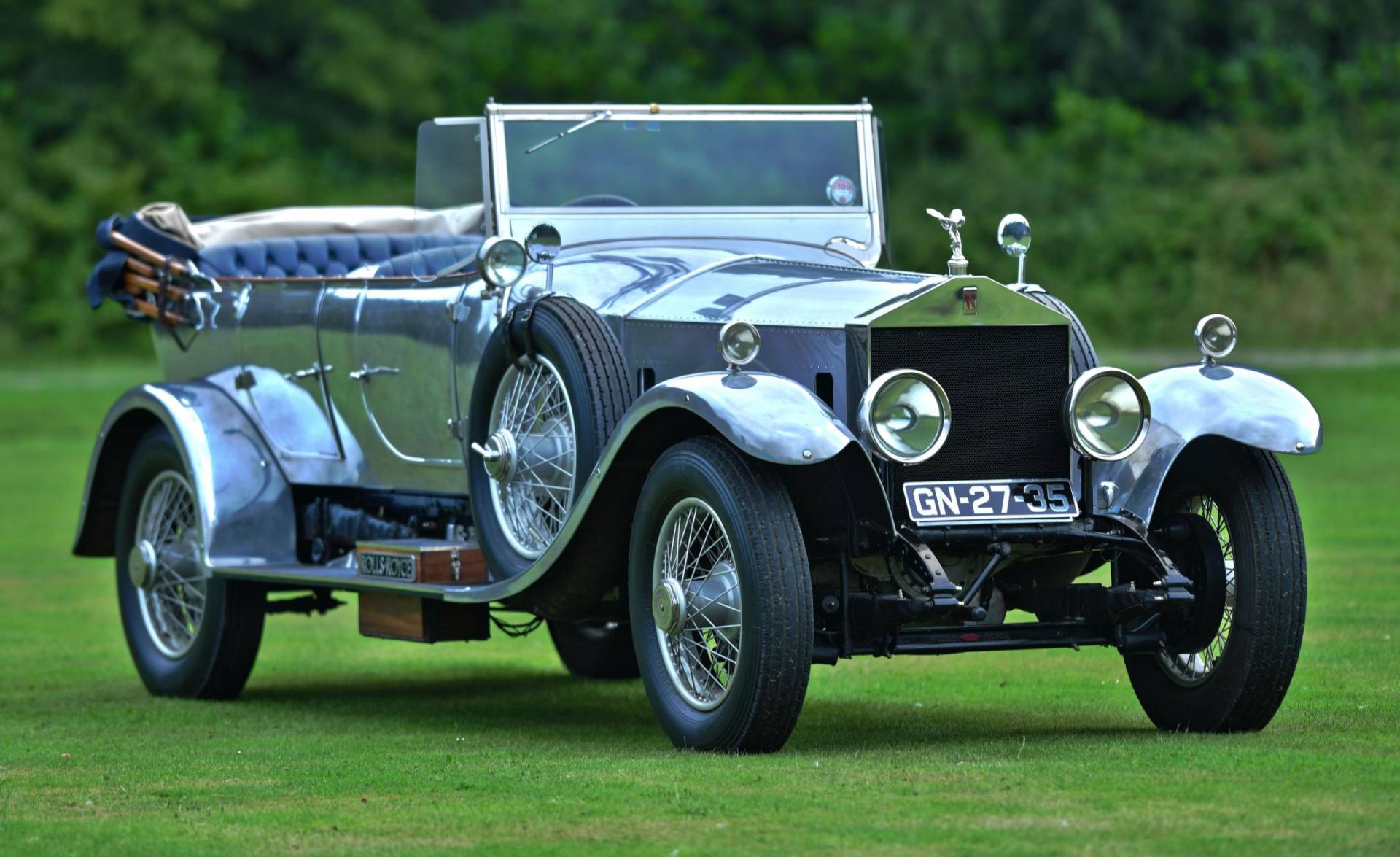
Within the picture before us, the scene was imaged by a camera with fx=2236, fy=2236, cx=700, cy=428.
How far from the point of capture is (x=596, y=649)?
9750 millimetres

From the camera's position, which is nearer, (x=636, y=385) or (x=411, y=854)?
(x=411, y=854)

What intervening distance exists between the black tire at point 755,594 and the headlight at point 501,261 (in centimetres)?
146

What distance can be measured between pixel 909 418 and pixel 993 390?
41 centimetres

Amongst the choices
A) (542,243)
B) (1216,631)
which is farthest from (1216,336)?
(542,243)

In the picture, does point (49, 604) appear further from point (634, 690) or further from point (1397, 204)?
point (1397, 204)

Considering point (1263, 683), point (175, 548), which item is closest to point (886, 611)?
point (1263, 683)

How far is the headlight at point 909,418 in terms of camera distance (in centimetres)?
659

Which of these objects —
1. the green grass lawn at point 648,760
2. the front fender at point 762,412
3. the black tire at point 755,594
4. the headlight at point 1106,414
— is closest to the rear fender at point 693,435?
the front fender at point 762,412

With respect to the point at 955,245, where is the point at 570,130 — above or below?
above

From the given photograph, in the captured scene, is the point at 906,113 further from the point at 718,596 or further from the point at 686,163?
the point at 718,596

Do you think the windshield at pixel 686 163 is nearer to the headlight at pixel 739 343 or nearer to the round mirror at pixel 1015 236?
the round mirror at pixel 1015 236

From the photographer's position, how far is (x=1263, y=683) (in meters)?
6.80

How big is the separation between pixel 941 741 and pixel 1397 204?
2570 cm

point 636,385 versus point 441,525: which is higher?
point 636,385
